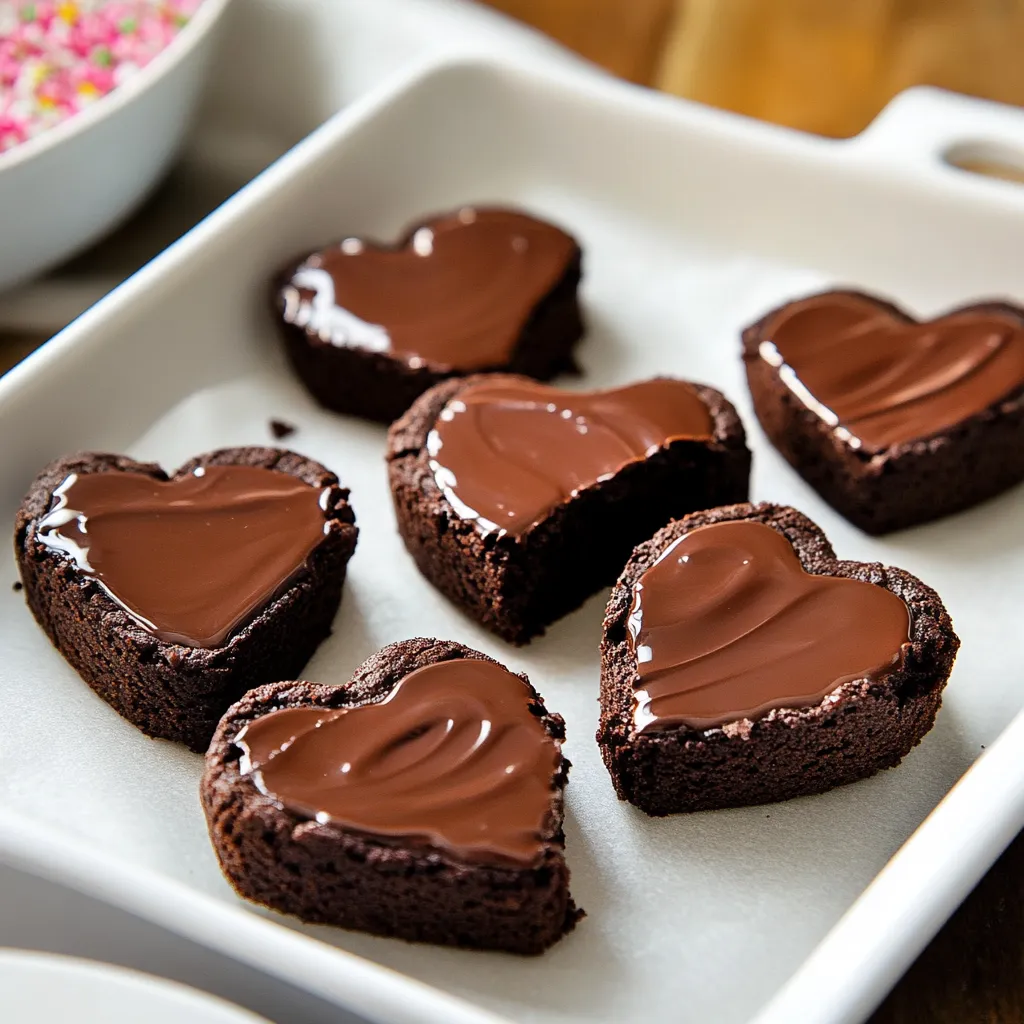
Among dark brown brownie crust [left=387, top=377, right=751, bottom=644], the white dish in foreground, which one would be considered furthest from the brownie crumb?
the white dish in foreground

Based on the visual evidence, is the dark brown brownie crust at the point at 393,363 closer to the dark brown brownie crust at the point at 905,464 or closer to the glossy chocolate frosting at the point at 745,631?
the dark brown brownie crust at the point at 905,464

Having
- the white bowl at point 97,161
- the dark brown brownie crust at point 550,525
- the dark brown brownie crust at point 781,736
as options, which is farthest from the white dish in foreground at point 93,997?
the white bowl at point 97,161

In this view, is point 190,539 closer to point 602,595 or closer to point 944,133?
point 602,595

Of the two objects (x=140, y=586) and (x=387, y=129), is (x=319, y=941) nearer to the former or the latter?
(x=140, y=586)

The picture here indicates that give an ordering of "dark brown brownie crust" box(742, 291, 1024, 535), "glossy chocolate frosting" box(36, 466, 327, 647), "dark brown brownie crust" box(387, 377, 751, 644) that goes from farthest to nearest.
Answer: "dark brown brownie crust" box(742, 291, 1024, 535) → "dark brown brownie crust" box(387, 377, 751, 644) → "glossy chocolate frosting" box(36, 466, 327, 647)

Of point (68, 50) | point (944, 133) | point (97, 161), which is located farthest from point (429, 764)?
point (68, 50)

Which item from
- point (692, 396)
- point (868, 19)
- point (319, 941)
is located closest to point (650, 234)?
point (692, 396)

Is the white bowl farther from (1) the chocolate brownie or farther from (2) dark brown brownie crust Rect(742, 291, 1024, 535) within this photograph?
(2) dark brown brownie crust Rect(742, 291, 1024, 535)
